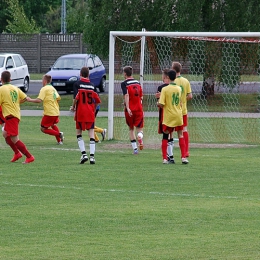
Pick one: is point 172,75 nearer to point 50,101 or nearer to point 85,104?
point 85,104

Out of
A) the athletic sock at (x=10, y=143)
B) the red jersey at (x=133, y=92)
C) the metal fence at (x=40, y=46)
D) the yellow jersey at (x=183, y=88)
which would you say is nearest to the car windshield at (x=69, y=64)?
the metal fence at (x=40, y=46)

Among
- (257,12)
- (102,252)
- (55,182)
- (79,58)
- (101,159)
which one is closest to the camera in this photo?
(102,252)

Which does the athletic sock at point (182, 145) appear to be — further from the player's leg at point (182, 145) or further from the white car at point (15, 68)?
the white car at point (15, 68)

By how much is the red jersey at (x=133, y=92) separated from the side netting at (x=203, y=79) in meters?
Answer: 2.74

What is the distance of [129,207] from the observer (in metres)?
10.7

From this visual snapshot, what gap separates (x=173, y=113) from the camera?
48.3ft

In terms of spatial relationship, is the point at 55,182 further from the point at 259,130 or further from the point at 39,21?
the point at 39,21

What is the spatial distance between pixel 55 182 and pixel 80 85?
8.79ft

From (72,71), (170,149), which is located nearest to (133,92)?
(170,149)

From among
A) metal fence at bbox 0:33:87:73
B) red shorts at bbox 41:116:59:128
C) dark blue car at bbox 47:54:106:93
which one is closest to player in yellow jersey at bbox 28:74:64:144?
red shorts at bbox 41:116:59:128

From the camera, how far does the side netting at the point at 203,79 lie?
20875 mm

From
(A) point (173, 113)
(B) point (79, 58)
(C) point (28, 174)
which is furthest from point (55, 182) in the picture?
(B) point (79, 58)

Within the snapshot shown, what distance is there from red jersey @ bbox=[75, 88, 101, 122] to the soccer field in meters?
0.87

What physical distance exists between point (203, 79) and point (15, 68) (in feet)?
40.7
